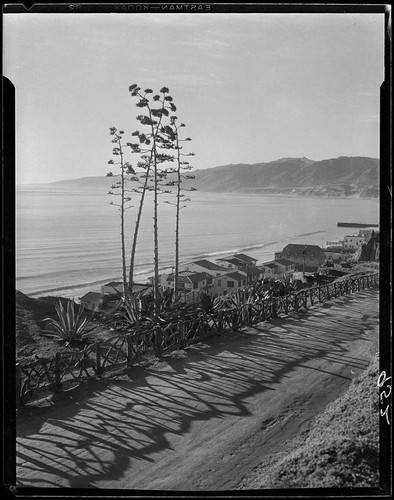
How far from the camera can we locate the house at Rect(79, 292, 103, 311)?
387 centimetres

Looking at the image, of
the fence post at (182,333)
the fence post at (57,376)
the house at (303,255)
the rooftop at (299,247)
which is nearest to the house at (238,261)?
the house at (303,255)

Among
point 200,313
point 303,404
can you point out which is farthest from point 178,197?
point 200,313

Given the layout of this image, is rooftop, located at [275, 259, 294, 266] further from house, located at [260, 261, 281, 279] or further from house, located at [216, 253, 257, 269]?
house, located at [216, 253, 257, 269]

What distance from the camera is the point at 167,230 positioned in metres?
3.57

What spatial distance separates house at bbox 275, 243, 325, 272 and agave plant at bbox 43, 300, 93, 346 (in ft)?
5.49

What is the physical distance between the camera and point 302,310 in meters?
5.98

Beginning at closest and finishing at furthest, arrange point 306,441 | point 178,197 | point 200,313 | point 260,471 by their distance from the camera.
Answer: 1. point 260,471
2. point 306,441
3. point 178,197
4. point 200,313

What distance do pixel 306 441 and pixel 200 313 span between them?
2.63 metres

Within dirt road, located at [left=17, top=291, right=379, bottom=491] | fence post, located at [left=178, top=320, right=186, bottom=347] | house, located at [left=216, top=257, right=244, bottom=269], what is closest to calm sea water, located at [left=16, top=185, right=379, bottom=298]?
house, located at [left=216, top=257, right=244, bottom=269]

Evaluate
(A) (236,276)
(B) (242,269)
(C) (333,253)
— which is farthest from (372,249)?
(A) (236,276)

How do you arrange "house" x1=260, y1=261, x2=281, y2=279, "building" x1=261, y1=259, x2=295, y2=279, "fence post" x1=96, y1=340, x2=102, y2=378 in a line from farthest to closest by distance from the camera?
1. "fence post" x1=96, y1=340, x2=102, y2=378
2. "house" x1=260, y1=261, x2=281, y2=279
3. "building" x1=261, y1=259, x2=295, y2=279

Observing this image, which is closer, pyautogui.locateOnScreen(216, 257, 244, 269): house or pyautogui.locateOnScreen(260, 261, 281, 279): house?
pyautogui.locateOnScreen(216, 257, 244, 269): house

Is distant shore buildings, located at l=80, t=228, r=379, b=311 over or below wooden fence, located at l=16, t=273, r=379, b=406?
over
